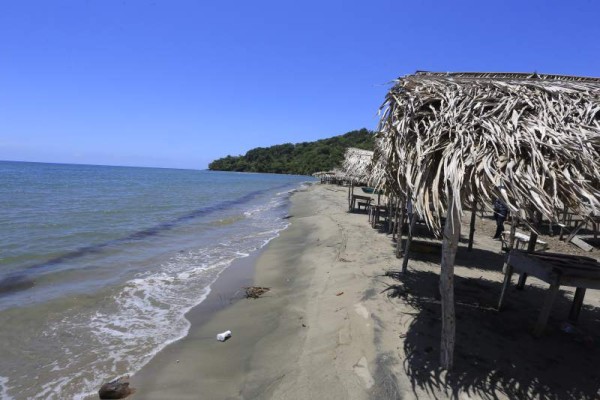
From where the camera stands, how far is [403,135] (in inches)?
149

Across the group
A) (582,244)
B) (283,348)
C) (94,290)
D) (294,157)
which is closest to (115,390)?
(283,348)

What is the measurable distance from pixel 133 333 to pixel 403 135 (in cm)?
457

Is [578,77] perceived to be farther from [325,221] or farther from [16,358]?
[325,221]

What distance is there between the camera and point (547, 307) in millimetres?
4254

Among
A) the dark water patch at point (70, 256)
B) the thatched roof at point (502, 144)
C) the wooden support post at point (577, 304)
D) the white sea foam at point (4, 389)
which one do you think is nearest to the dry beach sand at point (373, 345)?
the wooden support post at point (577, 304)

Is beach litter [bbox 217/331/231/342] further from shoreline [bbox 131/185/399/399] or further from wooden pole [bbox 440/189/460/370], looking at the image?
wooden pole [bbox 440/189/460/370]

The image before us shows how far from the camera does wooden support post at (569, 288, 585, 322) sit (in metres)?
4.79

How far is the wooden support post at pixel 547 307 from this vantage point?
405 cm

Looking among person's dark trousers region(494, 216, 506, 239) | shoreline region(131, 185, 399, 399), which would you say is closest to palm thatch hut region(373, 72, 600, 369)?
shoreline region(131, 185, 399, 399)

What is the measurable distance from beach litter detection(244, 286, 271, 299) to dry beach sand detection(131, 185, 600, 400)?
0.15 meters

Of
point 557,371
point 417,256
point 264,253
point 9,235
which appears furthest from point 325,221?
point 557,371

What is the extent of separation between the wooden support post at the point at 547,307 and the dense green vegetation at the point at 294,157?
77885mm

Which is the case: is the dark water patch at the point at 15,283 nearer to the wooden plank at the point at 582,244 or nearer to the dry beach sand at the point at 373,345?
the dry beach sand at the point at 373,345

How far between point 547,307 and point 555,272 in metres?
0.47
